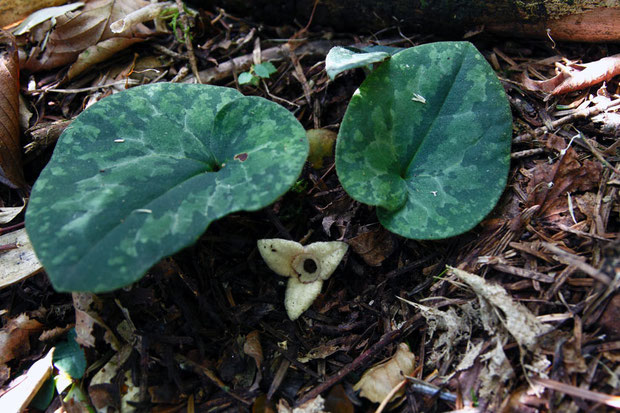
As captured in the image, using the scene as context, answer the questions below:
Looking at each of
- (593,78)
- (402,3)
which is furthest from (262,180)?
(593,78)

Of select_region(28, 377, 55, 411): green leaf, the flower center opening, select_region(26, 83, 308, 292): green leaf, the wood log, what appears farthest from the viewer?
the wood log

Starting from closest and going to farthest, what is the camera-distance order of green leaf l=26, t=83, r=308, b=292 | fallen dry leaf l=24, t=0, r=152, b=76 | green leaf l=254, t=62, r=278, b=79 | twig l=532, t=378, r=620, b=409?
twig l=532, t=378, r=620, b=409 < green leaf l=26, t=83, r=308, b=292 < green leaf l=254, t=62, r=278, b=79 < fallen dry leaf l=24, t=0, r=152, b=76

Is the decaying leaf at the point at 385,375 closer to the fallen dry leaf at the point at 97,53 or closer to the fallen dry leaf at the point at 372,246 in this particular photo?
the fallen dry leaf at the point at 372,246

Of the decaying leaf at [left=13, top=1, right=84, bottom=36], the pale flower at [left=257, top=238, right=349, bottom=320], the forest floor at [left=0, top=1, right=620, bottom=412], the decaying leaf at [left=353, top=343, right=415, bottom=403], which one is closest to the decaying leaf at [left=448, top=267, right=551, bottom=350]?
the forest floor at [left=0, top=1, right=620, bottom=412]

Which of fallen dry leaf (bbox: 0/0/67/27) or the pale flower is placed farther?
fallen dry leaf (bbox: 0/0/67/27)

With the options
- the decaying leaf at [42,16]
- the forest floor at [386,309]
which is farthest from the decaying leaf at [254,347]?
the decaying leaf at [42,16]

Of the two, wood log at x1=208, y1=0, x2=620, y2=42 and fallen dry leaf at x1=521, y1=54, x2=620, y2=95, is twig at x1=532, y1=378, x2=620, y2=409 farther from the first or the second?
wood log at x1=208, y1=0, x2=620, y2=42

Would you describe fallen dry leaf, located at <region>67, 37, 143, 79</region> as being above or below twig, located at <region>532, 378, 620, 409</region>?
above
